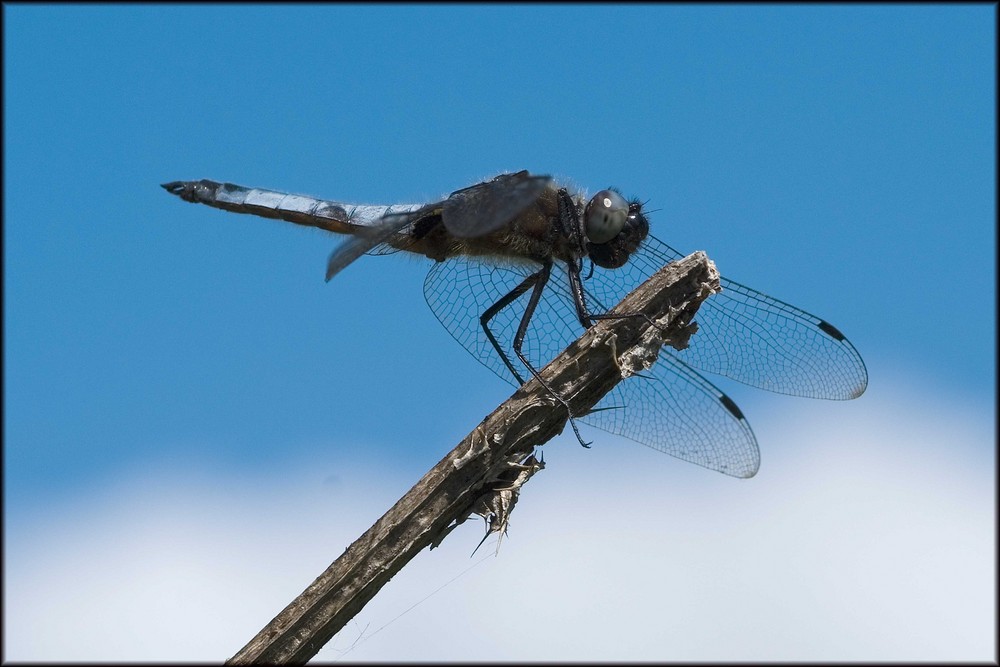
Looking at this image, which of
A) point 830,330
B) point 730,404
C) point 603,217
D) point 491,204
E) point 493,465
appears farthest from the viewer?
point 730,404

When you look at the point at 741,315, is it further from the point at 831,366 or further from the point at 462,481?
the point at 462,481

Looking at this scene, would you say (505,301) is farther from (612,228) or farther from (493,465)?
(493,465)

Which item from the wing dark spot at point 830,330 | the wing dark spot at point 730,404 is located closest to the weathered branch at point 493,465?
the wing dark spot at point 830,330

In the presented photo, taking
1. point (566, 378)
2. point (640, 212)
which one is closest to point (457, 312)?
point (640, 212)

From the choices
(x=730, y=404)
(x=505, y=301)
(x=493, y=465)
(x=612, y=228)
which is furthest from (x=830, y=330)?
(x=493, y=465)

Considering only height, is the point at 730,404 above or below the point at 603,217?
below

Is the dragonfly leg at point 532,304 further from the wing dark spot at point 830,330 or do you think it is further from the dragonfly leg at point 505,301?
the wing dark spot at point 830,330

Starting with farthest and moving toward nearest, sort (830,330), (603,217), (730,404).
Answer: (730,404) → (830,330) → (603,217)
